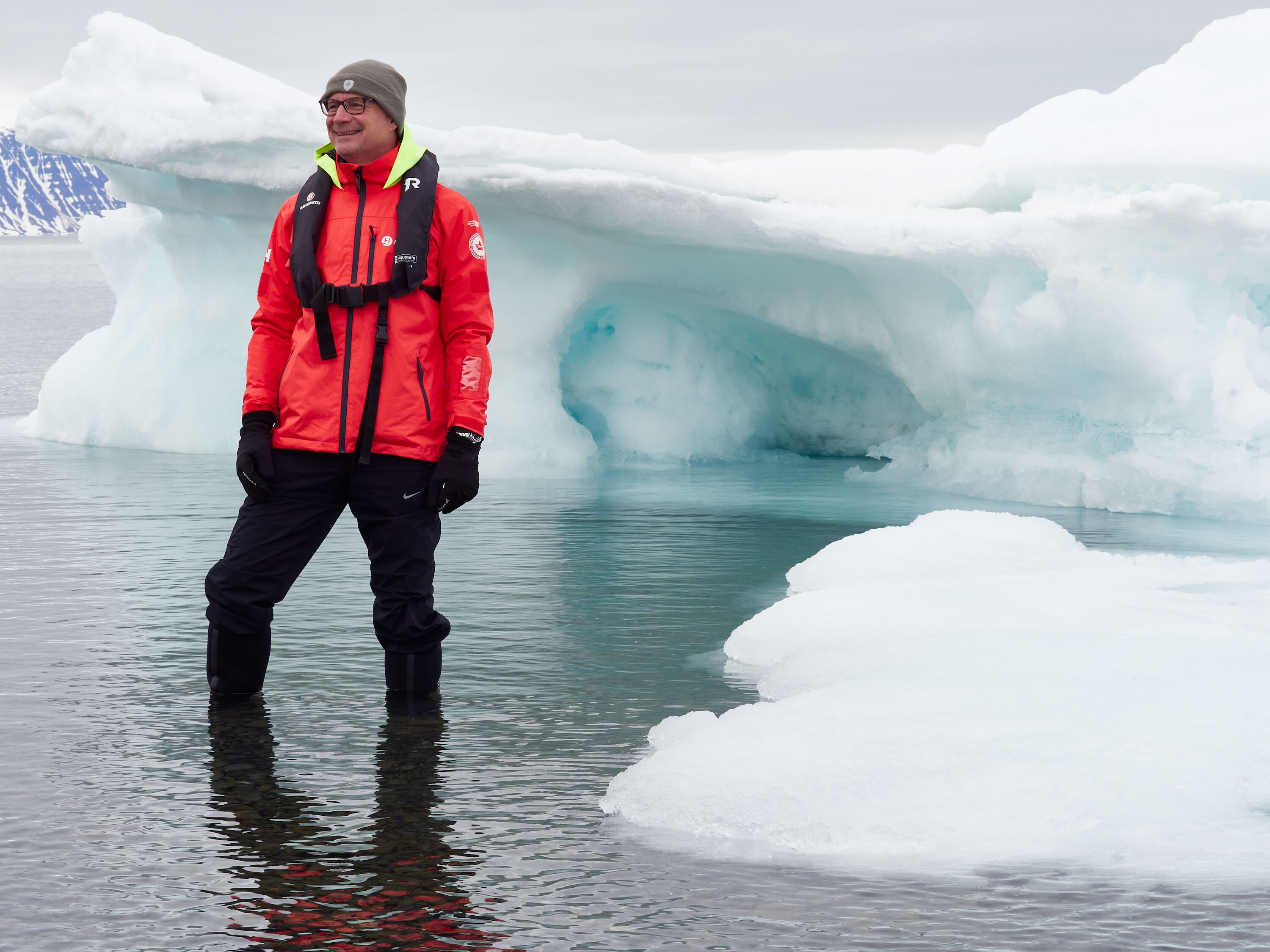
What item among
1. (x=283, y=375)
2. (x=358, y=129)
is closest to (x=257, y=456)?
(x=283, y=375)

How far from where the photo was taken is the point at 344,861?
112 inches

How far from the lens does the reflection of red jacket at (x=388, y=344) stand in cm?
368

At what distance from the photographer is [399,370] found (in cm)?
369

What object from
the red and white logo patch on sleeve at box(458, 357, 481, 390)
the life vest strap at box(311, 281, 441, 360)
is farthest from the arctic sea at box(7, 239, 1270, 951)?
the life vest strap at box(311, 281, 441, 360)

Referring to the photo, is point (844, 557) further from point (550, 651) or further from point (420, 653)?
point (420, 653)

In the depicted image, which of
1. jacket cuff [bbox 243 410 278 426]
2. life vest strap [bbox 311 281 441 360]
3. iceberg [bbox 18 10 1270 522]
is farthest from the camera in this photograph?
iceberg [bbox 18 10 1270 522]

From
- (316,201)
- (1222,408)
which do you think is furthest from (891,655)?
(1222,408)

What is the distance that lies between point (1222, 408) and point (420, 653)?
606 centimetres

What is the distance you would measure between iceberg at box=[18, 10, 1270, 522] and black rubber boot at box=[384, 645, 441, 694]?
5.49 metres

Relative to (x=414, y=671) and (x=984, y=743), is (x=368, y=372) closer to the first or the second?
(x=414, y=671)

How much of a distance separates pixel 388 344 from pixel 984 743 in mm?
1750

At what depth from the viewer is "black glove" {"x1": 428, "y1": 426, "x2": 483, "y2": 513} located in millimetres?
3652

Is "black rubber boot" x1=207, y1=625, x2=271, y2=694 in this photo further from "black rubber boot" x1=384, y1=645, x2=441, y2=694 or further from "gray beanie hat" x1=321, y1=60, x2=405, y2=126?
"gray beanie hat" x1=321, y1=60, x2=405, y2=126

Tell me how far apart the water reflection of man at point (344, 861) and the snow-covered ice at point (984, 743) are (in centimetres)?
47
